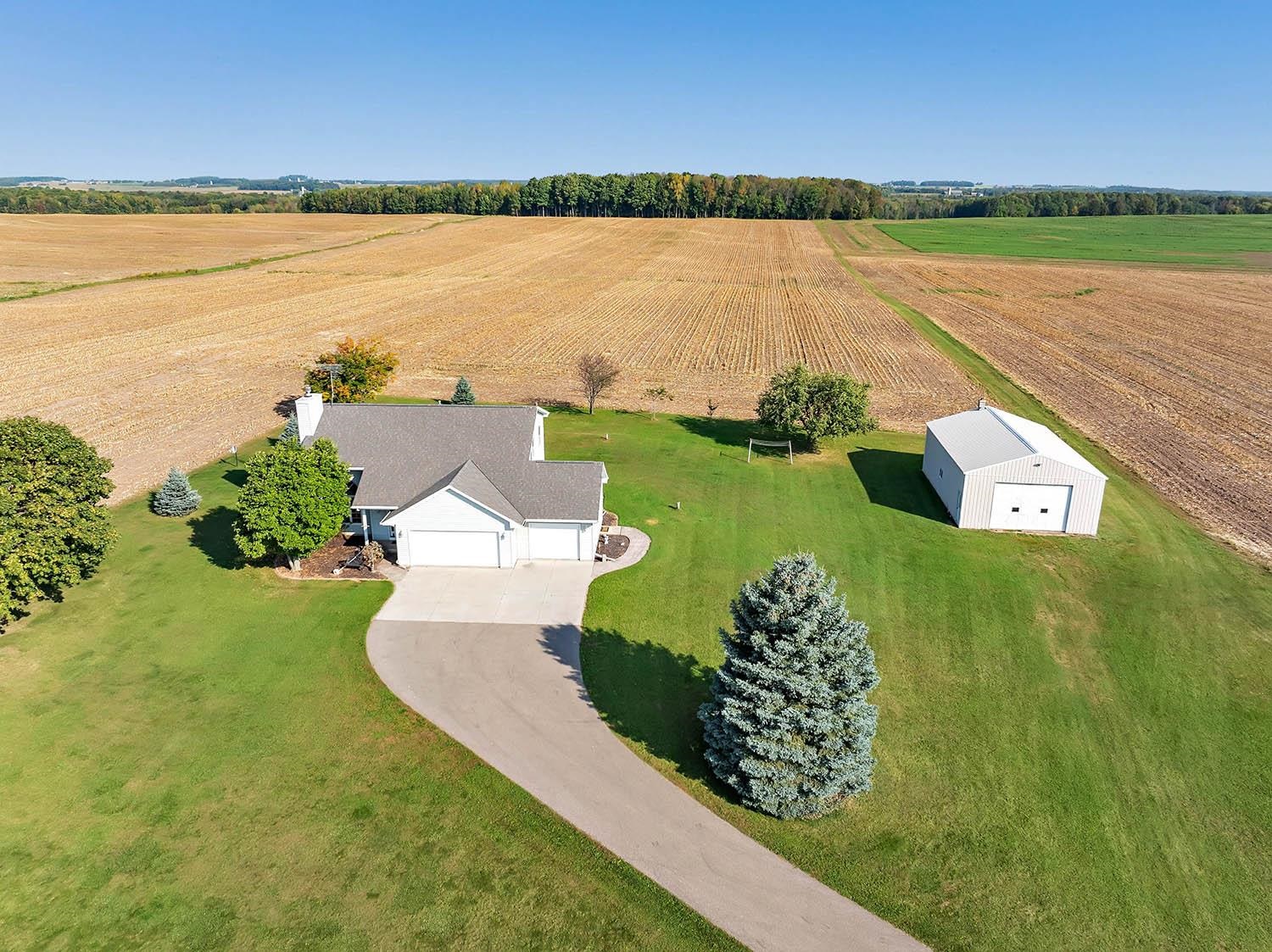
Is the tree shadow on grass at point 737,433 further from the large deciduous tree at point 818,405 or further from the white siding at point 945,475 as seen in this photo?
the white siding at point 945,475

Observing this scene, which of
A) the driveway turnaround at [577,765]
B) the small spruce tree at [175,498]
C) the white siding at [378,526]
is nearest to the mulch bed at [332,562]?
the white siding at [378,526]

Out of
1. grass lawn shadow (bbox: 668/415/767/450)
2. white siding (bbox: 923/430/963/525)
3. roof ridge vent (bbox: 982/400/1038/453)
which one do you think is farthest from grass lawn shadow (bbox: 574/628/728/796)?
grass lawn shadow (bbox: 668/415/767/450)

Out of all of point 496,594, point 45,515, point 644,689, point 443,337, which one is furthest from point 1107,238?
point 45,515

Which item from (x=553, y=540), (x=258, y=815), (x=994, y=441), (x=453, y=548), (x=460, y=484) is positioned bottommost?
(x=258, y=815)

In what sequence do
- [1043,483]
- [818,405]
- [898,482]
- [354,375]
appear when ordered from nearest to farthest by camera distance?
[1043,483] < [898,482] < [818,405] < [354,375]

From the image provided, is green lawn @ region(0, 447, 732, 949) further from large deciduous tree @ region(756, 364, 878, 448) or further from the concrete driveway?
large deciduous tree @ region(756, 364, 878, 448)

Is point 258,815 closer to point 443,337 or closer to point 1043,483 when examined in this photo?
point 1043,483
